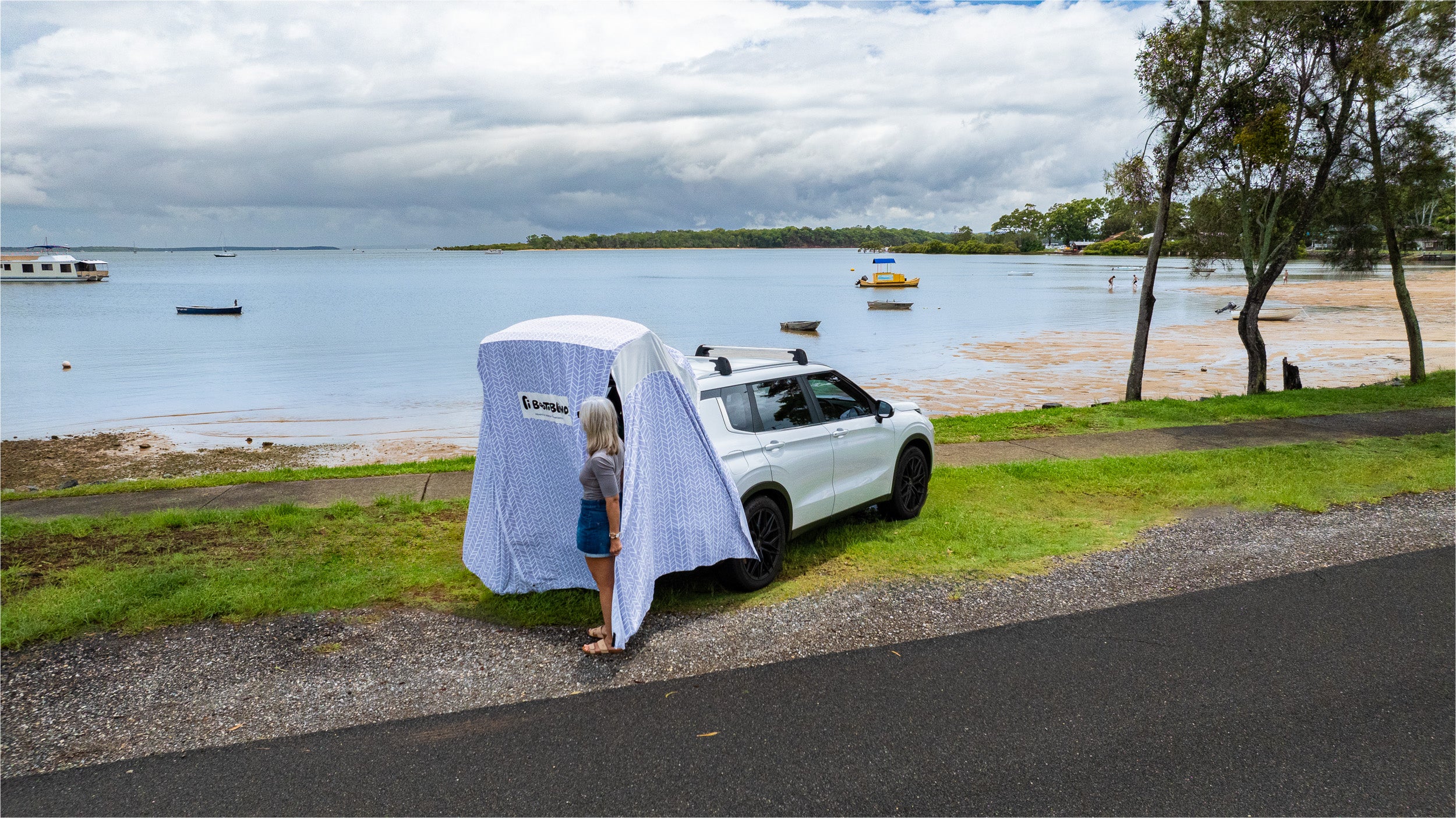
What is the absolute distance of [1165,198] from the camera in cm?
1723

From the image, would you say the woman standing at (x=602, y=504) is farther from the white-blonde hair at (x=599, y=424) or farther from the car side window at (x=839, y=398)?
the car side window at (x=839, y=398)

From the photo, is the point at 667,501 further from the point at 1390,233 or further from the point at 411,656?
the point at 1390,233

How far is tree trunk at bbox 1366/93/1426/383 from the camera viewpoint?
1645 centimetres

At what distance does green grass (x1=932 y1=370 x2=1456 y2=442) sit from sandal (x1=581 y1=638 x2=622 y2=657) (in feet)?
28.5

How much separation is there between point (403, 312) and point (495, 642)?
63194 mm

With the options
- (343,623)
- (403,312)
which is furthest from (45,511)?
(403,312)

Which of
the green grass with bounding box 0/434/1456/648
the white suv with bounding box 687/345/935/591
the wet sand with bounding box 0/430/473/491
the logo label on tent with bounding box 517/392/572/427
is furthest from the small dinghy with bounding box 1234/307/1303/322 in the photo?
the logo label on tent with bounding box 517/392/572/427

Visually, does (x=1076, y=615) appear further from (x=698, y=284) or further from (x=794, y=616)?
(x=698, y=284)

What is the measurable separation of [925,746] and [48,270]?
118 meters

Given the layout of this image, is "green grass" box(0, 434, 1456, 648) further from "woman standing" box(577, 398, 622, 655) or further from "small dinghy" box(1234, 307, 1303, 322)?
"small dinghy" box(1234, 307, 1303, 322)

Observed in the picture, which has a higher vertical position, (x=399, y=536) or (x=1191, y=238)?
(x=1191, y=238)

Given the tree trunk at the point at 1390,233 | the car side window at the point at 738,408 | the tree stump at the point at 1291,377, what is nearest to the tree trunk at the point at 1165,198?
the tree trunk at the point at 1390,233

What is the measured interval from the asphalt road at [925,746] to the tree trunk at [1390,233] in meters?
14.7

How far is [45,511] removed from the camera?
32.1 feet
